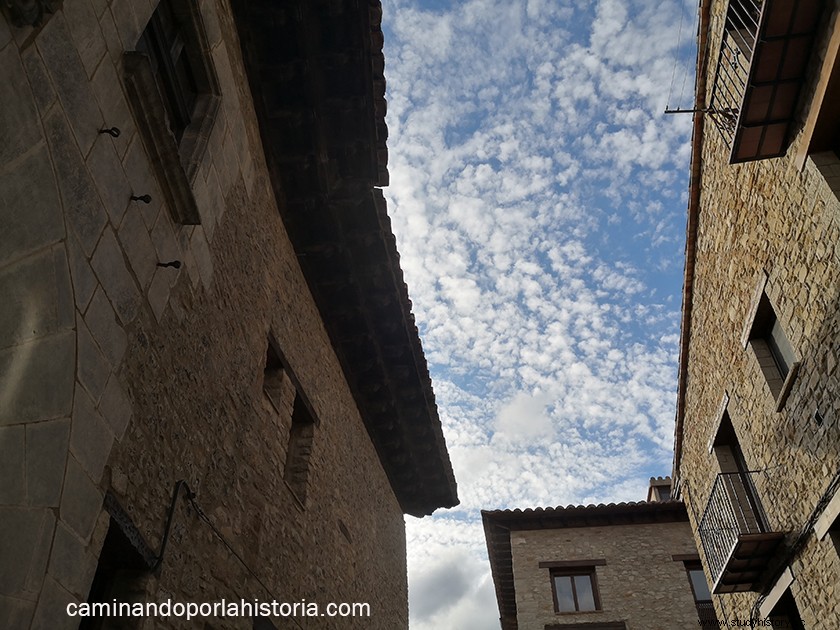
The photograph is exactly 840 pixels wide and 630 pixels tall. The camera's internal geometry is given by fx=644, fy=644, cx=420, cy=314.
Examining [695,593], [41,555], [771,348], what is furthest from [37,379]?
[695,593]

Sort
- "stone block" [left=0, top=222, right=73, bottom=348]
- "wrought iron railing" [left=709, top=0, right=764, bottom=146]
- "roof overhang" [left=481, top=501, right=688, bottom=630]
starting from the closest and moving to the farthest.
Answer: "stone block" [left=0, top=222, right=73, bottom=348] → "wrought iron railing" [left=709, top=0, right=764, bottom=146] → "roof overhang" [left=481, top=501, right=688, bottom=630]

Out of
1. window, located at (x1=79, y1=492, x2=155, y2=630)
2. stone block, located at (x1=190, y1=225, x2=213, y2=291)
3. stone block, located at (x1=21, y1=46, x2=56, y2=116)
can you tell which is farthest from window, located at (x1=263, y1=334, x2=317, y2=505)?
stone block, located at (x1=21, y1=46, x2=56, y2=116)

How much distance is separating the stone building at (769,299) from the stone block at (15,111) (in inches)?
200

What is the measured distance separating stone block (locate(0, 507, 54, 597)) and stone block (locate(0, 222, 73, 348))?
2.40 ft

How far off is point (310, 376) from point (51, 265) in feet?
15.0

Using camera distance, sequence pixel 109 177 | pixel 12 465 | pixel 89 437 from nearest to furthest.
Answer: pixel 12 465, pixel 89 437, pixel 109 177

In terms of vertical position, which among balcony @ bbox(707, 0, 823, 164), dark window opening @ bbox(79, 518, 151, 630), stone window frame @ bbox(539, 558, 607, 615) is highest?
stone window frame @ bbox(539, 558, 607, 615)

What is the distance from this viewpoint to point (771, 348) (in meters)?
7.34

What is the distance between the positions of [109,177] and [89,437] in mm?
1419

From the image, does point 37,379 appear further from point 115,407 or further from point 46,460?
point 115,407

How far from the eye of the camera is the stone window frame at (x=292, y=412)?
20.8ft

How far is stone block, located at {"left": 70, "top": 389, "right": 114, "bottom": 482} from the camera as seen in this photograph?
3113mm

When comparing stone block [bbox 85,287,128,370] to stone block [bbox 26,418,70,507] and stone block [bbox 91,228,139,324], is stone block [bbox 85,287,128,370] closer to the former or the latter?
stone block [bbox 91,228,139,324]

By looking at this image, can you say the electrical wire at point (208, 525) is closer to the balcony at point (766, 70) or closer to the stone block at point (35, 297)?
the stone block at point (35, 297)
